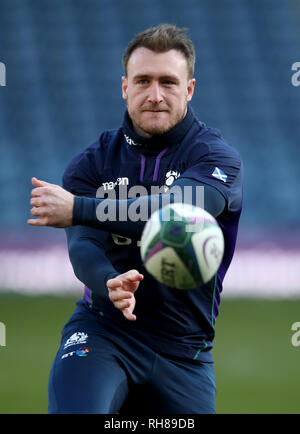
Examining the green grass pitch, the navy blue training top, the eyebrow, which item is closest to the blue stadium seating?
the green grass pitch

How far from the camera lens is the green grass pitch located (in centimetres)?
762

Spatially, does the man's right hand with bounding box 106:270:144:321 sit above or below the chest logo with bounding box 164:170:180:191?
below

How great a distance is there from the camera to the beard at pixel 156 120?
15.0ft

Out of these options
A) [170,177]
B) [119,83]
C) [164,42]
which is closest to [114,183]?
[170,177]

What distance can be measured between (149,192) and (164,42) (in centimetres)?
90

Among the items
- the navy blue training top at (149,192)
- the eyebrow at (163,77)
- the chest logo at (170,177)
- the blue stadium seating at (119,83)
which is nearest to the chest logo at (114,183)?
the navy blue training top at (149,192)

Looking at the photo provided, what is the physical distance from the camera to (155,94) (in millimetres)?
4461

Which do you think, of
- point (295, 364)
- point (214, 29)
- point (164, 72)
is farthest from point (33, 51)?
point (164, 72)

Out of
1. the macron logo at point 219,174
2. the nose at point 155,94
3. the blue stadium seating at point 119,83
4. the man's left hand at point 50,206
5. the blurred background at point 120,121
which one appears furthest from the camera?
the blue stadium seating at point 119,83

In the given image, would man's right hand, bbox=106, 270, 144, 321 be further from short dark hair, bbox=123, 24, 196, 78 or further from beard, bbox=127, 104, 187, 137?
short dark hair, bbox=123, 24, 196, 78

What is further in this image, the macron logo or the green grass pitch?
the green grass pitch

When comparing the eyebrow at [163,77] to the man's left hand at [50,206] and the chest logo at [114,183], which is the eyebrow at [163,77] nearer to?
the chest logo at [114,183]

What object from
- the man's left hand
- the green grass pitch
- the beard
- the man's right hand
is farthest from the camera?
the green grass pitch

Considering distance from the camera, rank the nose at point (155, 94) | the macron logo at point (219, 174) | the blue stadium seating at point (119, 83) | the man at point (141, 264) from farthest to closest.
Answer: the blue stadium seating at point (119, 83) → the nose at point (155, 94) → the macron logo at point (219, 174) → the man at point (141, 264)
